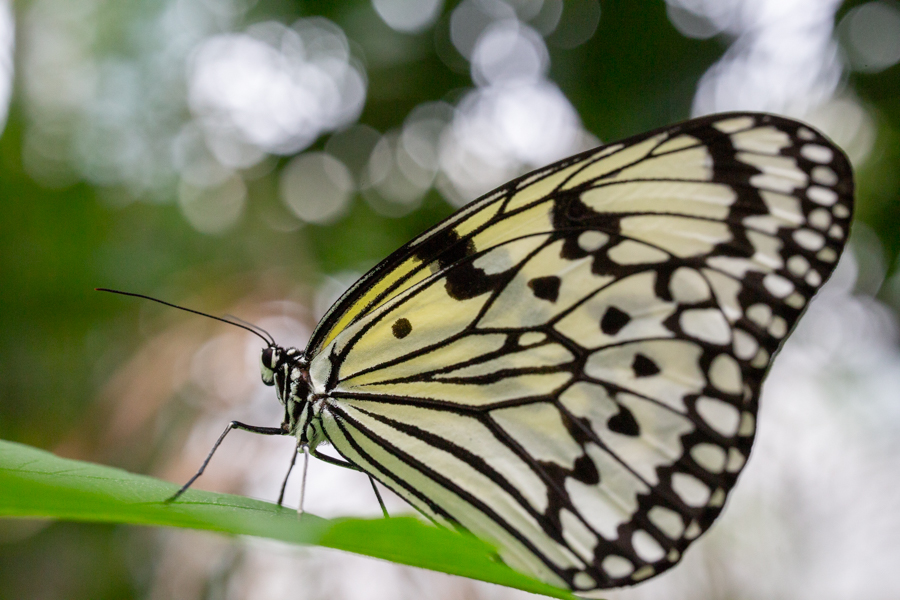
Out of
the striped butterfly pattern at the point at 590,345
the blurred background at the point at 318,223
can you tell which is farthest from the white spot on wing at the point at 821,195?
the blurred background at the point at 318,223

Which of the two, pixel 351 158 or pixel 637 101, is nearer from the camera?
pixel 637 101

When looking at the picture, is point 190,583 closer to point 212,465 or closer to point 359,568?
point 212,465

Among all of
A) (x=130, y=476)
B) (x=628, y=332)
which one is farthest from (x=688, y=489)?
(x=130, y=476)

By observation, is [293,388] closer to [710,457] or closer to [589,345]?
[589,345]

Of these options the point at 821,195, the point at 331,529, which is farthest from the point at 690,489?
the point at 331,529

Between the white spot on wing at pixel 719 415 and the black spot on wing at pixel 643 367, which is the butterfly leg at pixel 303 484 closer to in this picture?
the black spot on wing at pixel 643 367

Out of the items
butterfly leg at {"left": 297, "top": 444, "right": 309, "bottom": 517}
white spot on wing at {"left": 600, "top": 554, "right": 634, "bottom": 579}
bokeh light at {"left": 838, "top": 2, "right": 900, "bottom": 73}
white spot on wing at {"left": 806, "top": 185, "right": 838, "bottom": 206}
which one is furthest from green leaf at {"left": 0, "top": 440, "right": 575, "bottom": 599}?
bokeh light at {"left": 838, "top": 2, "right": 900, "bottom": 73}

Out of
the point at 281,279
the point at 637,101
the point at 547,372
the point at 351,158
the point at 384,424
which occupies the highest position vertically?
the point at 351,158
